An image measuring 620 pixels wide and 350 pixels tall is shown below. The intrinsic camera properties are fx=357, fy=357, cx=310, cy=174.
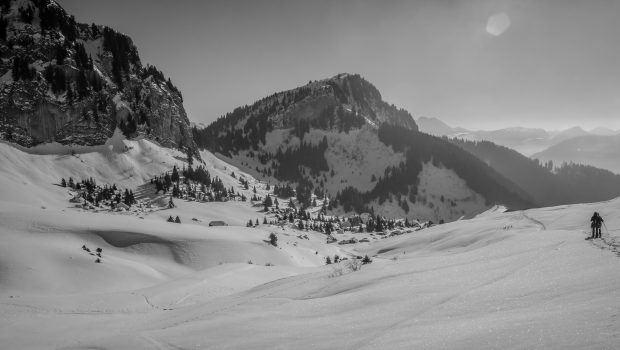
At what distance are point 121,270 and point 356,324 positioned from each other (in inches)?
1245

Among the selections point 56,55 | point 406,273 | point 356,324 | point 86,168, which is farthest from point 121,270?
point 56,55

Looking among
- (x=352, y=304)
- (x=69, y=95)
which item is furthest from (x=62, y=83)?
(x=352, y=304)

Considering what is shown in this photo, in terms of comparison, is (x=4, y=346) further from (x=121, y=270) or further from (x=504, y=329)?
(x=121, y=270)

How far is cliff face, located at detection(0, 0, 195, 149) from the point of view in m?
143

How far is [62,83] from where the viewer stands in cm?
15375

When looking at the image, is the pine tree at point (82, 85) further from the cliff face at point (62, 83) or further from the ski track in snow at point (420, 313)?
the ski track in snow at point (420, 313)

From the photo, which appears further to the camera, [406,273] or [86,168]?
[86,168]

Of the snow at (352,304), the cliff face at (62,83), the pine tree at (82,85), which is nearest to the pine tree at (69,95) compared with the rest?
the cliff face at (62,83)

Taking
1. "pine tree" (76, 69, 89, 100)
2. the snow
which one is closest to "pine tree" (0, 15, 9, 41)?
"pine tree" (76, 69, 89, 100)

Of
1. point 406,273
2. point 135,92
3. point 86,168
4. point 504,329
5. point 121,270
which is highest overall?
point 135,92

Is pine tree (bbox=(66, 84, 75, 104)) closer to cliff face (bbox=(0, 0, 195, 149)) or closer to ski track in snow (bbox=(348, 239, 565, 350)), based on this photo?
cliff face (bbox=(0, 0, 195, 149))

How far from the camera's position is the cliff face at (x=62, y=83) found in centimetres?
14312

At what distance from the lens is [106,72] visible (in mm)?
179125

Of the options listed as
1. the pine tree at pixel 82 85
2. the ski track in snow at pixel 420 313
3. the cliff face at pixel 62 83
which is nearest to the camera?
the ski track in snow at pixel 420 313
